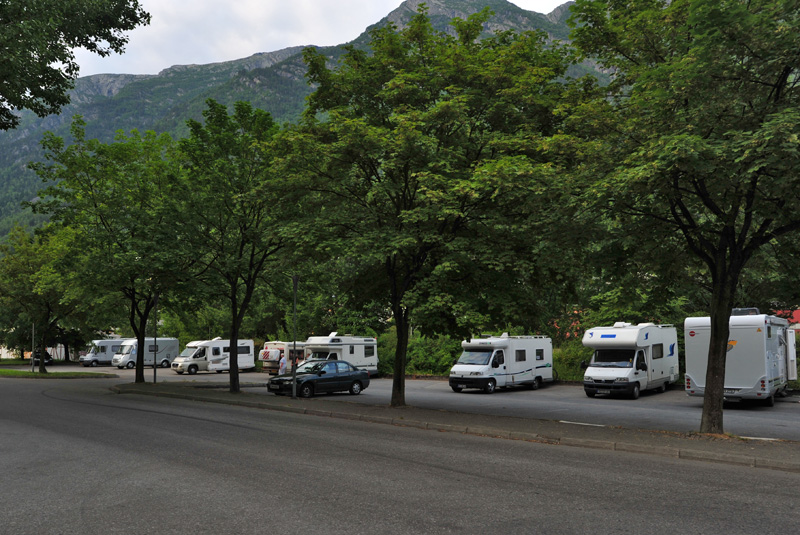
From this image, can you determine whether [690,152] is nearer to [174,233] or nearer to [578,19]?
[578,19]

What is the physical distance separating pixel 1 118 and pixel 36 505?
1227 centimetres

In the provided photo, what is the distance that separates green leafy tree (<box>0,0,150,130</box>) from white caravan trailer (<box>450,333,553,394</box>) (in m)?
18.1

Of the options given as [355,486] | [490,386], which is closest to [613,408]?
[490,386]

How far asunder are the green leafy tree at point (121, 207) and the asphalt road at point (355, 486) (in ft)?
35.2

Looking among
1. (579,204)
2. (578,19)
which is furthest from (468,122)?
(579,204)

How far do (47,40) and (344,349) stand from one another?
2317 cm

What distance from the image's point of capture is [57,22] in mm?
12164

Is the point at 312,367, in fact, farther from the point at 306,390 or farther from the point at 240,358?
the point at 240,358

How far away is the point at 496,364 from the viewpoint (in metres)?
26.2

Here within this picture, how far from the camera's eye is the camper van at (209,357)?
4234 centimetres

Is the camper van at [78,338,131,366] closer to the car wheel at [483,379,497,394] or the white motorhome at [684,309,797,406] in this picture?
the car wheel at [483,379,497,394]

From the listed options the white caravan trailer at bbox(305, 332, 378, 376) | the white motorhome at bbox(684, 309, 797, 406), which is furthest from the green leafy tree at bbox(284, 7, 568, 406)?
the white caravan trailer at bbox(305, 332, 378, 376)

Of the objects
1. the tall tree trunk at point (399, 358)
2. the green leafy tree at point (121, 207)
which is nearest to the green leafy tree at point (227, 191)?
the green leafy tree at point (121, 207)

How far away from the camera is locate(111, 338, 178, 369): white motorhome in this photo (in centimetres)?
5138
